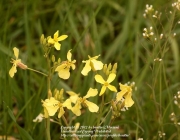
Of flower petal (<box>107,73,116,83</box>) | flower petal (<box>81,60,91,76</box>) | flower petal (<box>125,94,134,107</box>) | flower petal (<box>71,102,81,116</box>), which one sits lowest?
flower petal (<box>71,102,81,116</box>)

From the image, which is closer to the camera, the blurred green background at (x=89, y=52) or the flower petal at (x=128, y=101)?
the flower petal at (x=128, y=101)

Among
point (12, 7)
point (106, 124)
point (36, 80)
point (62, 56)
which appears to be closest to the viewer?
point (106, 124)

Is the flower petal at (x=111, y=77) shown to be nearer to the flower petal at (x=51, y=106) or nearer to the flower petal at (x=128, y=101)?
the flower petal at (x=128, y=101)

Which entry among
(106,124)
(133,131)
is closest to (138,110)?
(133,131)

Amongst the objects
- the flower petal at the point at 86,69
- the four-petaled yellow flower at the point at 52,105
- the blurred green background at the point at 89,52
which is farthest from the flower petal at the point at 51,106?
the blurred green background at the point at 89,52

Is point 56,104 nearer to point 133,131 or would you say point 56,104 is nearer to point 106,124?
point 106,124

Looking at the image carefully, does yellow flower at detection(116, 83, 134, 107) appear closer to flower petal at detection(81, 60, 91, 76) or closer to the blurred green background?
flower petal at detection(81, 60, 91, 76)

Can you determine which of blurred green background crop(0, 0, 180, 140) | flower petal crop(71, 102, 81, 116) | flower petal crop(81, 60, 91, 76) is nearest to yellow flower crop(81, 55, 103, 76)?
flower petal crop(81, 60, 91, 76)

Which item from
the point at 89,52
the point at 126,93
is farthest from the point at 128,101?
the point at 89,52
